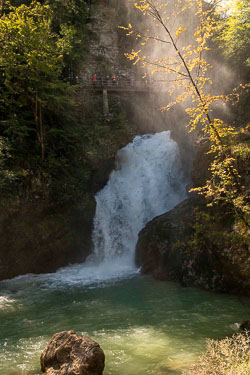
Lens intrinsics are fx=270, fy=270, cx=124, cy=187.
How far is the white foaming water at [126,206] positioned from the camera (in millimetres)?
14313

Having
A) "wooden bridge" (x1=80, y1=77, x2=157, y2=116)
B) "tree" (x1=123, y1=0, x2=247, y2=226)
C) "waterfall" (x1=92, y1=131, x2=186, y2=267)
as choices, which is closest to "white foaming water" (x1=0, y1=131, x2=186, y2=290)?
"waterfall" (x1=92, y1=131, x2=186, y2=267)

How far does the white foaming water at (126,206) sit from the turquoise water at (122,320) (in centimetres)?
132

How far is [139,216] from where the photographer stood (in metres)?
18.2

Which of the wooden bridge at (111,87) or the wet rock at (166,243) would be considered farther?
the wooden bridge at (111,87)

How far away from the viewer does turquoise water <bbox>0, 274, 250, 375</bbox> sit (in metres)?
6.37

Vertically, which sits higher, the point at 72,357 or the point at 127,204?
the point at 127,204

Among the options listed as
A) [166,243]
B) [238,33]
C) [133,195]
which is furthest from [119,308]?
[238,33]

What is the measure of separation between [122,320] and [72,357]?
359 cm

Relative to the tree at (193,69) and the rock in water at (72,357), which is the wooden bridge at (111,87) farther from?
the rock in water at (72,357)

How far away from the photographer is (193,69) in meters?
17.7

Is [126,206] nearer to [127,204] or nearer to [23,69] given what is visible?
[127,204]

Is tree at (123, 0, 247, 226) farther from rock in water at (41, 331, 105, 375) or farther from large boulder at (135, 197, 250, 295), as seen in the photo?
rock in water at (41, 331, 105, 375)

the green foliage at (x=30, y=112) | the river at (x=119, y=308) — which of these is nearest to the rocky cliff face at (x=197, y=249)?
the river at (x=119, y=308)

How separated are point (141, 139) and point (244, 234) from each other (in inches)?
701
